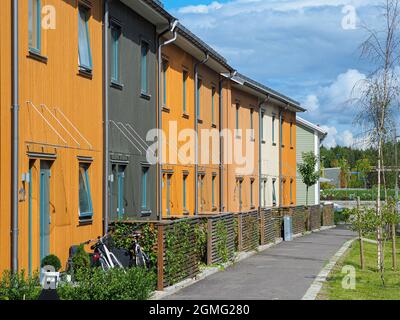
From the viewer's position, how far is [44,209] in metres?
14.0

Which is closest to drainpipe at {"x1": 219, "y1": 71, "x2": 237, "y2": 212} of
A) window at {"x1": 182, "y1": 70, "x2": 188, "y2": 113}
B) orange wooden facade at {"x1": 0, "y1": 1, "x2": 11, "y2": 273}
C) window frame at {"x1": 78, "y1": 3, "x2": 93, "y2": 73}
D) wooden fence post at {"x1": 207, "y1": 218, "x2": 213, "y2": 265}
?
window at {"x1": 182, "y1": 70, "x2": 188, "y2": 113}

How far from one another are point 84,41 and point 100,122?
5.86ft

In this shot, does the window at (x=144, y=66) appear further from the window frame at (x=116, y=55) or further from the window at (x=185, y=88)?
the window at (x=185, y=88)

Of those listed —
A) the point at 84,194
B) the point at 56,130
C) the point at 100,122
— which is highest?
the point at 100,122

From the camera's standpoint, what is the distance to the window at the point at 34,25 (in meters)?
13.4

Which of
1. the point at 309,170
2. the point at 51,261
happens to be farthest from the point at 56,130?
the point at 309,170

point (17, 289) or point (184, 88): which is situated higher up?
point (184, 88)

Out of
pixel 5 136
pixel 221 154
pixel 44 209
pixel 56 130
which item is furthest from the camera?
pixel 221 154

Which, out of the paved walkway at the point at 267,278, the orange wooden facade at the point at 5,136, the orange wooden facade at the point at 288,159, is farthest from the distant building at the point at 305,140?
the orange wooden facade at the point at 5,136

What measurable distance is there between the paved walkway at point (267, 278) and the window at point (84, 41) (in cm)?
501

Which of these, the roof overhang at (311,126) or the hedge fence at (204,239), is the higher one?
the roof overhang at (311,126)

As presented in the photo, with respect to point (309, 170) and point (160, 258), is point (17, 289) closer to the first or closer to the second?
point (160, 258)
